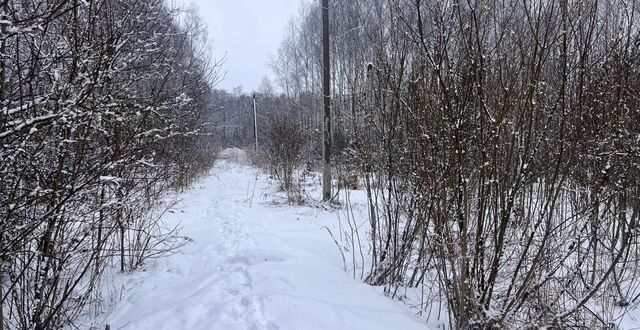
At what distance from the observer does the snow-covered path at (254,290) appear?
2691 millimetres

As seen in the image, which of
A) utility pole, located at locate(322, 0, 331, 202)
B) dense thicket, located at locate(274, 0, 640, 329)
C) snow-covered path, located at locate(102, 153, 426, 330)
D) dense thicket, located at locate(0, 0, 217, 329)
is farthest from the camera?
utility pole, located at locate(322, 0, 331, 202)

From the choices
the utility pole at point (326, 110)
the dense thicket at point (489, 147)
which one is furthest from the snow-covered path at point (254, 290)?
the utility pole at point (326, 110)

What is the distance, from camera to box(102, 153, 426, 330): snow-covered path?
2.69 m

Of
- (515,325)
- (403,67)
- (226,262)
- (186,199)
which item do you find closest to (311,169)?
(186,199)

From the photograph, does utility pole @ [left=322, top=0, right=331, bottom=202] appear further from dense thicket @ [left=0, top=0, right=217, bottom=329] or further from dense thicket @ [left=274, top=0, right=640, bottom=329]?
dense thicket @ [left=0, top=0, right=217, bottom=329]

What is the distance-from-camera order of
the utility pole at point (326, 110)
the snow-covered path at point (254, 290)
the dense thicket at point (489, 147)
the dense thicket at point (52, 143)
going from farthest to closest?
the utility pole at point (326, 110), the snow-covered path at point (254, 290), the dense thicket at point (489, 147), the dense thicket at point (52, 143)

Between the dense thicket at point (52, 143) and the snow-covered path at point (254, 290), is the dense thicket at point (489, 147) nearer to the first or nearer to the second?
the snow-covered path at point (254, 290)

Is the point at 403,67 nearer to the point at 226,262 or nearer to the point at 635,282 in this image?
the point at 226,262

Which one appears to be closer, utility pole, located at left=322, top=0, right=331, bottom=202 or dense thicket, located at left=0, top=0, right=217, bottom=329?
dense thicket, located at left=0, top=0, right=217, bottom=329

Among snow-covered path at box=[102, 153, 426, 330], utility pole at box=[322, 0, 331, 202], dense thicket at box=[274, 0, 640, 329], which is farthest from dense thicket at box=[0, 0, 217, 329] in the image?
utility pole at box=[322, 0, 331, 202]

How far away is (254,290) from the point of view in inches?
126

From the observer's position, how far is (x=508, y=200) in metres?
2.17

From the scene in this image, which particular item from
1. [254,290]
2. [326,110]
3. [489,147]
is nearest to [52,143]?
[254,290]

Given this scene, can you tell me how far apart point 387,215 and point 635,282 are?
2.35 m
